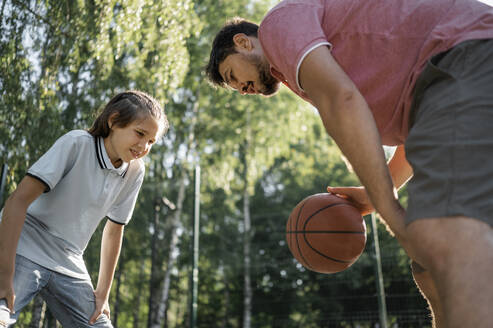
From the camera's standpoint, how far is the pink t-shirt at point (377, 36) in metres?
1.33

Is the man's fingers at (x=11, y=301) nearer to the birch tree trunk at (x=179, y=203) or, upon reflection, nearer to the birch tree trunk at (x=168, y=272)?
the birch tree trunk at (x=168, y=272)

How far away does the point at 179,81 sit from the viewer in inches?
281

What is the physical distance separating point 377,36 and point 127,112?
1.55m

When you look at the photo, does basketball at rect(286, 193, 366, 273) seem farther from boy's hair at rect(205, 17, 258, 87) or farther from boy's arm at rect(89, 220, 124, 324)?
boy's arm at rect(89, 220, 124, 324)

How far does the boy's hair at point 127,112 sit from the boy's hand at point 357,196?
1103 millimetres

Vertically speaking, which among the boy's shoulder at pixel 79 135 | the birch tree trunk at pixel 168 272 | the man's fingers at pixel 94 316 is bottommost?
the man's fingers at pixel 94 316

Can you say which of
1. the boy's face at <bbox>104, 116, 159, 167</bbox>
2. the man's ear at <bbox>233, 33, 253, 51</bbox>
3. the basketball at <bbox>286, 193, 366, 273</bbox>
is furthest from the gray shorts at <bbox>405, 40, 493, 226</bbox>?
the boy's face at <bbox>104, 116, 159, 167</bbox>

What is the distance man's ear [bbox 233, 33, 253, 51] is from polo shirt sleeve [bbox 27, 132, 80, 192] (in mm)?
1010

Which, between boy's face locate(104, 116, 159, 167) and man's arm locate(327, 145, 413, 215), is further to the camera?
boy's face locate(104, 116, 159, 167)

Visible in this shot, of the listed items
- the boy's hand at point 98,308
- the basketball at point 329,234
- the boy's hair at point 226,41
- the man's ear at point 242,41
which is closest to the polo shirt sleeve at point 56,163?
the boy's hand at point 98,308

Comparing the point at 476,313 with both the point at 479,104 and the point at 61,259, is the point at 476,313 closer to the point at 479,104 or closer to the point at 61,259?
the point at 479,104

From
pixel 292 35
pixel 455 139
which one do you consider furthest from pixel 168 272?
pixel 455 139

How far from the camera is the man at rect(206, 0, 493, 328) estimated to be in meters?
1.04

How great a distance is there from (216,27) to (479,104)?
11.4m
